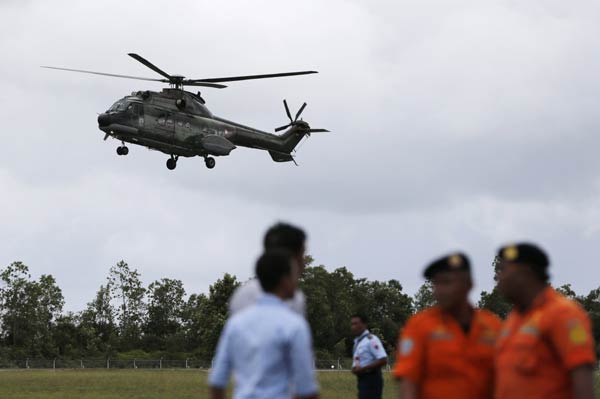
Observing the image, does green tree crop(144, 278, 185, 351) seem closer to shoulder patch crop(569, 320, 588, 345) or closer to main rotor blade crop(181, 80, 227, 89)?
main rotor blade crop(181, 80, 227, 89)

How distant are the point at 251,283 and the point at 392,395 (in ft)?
82.5

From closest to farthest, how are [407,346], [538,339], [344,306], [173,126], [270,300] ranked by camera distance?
[538,339]
[270,300]
[407,346]
[173,126]
[344,306]

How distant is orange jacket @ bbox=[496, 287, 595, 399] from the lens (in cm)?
675

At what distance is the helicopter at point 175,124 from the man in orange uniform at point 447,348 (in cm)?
4396

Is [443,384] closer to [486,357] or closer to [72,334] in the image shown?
[486,357]

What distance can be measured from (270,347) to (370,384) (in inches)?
377

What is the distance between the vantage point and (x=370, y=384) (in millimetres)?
16391

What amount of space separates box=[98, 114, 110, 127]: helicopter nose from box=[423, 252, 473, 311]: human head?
4699 centimetres

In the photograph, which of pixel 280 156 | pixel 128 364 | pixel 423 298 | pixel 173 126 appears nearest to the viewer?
pixel 173 126

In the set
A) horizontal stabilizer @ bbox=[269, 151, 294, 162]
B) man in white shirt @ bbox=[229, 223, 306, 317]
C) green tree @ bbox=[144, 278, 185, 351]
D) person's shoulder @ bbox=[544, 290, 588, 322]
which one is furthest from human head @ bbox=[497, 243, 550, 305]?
green tree @ bbox=[144, 278, 185, 351]

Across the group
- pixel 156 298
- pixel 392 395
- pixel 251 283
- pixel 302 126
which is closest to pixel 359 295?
pixel 156 298

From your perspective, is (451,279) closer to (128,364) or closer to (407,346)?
(407,346)

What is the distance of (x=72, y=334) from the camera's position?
135m

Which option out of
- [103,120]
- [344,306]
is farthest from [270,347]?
[344,306]
